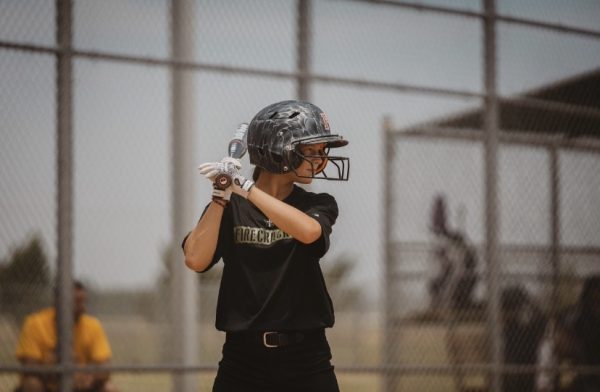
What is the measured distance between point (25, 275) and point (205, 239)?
407 centimetres

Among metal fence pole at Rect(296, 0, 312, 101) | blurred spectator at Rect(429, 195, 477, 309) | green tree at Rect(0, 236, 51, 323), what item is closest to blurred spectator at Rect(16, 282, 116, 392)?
green tree at Rect(0, 236, 51, 323)

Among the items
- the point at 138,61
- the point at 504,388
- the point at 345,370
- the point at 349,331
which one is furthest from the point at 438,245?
the point at 349,331

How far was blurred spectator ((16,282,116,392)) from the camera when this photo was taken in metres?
5.63

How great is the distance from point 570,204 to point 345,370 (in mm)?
2914

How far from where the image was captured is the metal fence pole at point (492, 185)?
6.97 meters

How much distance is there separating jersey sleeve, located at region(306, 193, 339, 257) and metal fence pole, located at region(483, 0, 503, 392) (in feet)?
13.7

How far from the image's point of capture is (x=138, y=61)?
5.73 meters

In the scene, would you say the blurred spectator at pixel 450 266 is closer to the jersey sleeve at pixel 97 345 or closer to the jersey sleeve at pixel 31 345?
the jersey sleeve at pixel 97 345

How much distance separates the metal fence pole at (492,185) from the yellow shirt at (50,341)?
9.85 feet

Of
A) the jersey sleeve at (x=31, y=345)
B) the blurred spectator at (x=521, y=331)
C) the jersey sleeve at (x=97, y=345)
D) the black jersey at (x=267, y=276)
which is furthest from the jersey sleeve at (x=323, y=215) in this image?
the blurred spectator at (x=521, y=331)

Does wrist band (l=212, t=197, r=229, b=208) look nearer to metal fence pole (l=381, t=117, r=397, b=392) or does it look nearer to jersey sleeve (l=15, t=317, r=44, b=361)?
jersey sleeve (l=15, t=317, r=44, b=361)

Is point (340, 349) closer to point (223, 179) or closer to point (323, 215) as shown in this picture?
point (323, 215)

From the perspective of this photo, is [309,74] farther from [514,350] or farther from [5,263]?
[514,350]

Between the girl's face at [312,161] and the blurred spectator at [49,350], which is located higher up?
the girl's face at [312,161]
